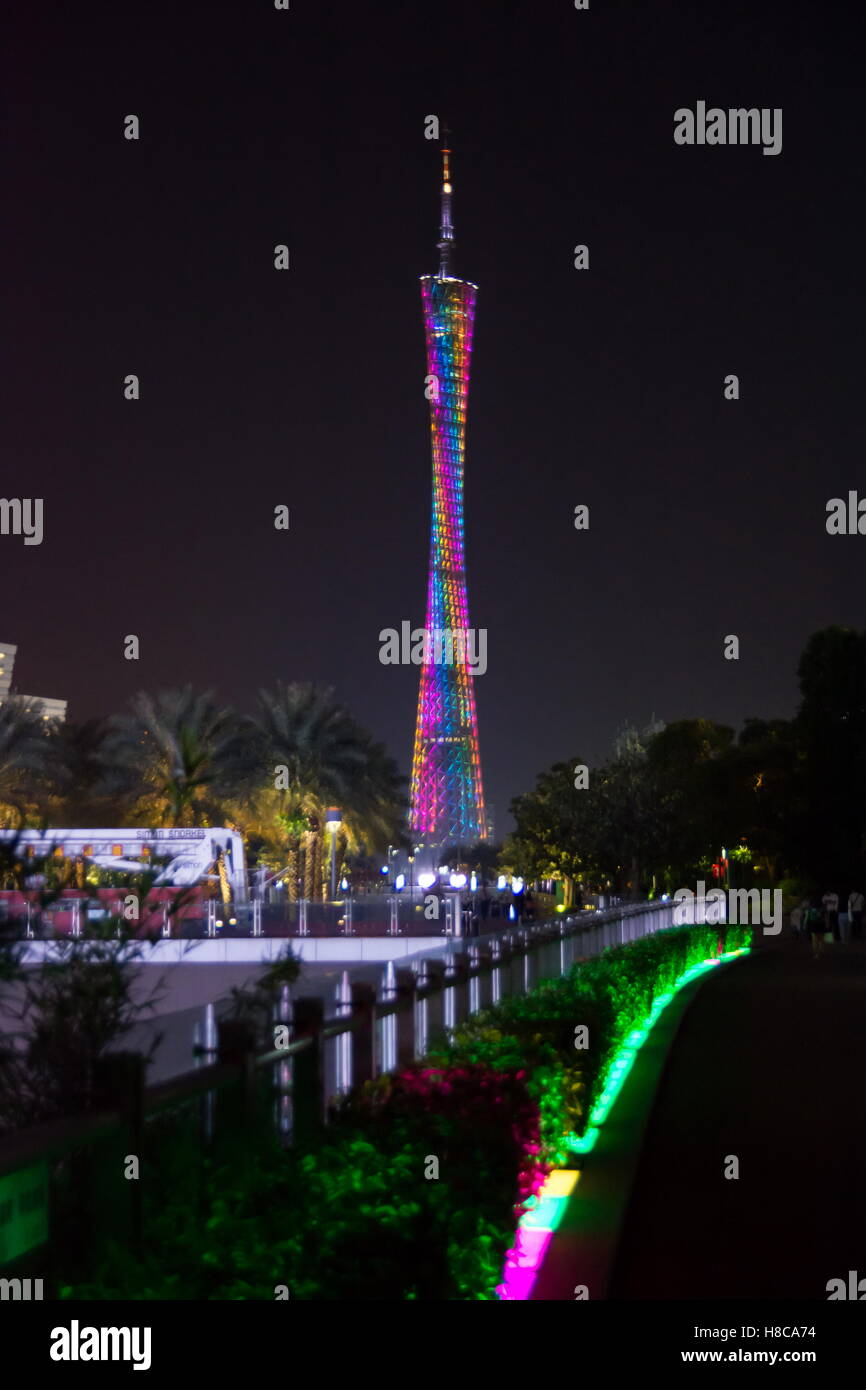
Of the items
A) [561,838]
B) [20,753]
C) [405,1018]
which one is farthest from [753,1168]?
[561,838]

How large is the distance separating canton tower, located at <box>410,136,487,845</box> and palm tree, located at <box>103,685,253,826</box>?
1393 inches

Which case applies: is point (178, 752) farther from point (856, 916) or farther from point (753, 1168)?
point (753, 1168)

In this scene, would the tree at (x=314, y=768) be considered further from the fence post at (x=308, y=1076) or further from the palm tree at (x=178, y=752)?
the fence post at (x=308, y=1076)

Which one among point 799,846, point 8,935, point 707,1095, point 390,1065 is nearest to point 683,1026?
point 707,1095

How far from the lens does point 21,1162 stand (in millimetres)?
3656

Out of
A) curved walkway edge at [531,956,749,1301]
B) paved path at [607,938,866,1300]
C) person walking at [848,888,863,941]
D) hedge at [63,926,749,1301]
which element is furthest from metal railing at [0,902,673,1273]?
person walking at [848,888,863,941]

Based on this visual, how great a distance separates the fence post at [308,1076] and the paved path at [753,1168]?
4.89ft

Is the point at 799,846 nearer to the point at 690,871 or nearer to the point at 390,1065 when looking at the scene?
the point at 690,871

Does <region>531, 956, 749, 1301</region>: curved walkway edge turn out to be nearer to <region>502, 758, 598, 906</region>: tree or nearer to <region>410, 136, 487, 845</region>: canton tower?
<region>502, 758, 598, 906</region>: tree

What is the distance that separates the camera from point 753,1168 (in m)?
9.82

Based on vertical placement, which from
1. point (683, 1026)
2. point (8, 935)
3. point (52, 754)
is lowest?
point (683, 1026)

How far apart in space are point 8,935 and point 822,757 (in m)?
56.0

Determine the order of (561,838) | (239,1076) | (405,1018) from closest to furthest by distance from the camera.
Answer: (239,1076), (405,1018), (561,838)
